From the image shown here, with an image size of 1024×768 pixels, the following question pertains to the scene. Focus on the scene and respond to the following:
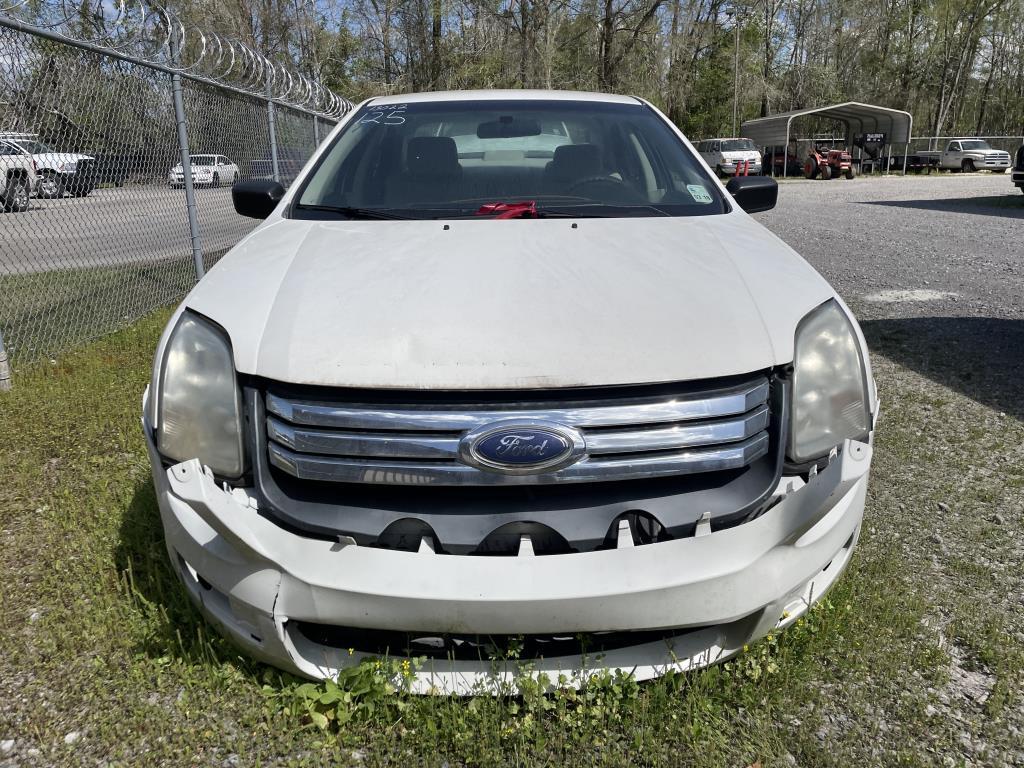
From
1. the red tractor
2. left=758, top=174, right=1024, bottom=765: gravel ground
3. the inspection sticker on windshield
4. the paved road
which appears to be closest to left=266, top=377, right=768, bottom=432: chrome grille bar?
left=758, top=174, right=1024, bottom=765: gravel ground

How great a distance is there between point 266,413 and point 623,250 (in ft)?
3.57

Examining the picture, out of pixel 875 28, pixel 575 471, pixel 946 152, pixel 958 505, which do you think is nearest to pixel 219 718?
pixel 575 471

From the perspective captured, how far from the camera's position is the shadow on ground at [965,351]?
14.5 ft

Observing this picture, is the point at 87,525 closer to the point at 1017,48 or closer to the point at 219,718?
the point at 219,718

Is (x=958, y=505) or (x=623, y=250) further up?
(x=623, y=250)

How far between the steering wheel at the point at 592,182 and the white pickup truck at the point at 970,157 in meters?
36.8

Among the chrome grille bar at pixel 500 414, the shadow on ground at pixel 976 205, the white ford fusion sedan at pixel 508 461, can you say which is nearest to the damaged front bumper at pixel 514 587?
the white ford fusion sedan at pixel 508 461

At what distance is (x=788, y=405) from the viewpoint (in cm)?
185

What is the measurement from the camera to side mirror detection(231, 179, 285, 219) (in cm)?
307

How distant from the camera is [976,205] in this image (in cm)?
1609

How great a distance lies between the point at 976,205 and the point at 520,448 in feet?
58.1

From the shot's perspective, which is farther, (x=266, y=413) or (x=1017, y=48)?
(x=1017, y=48)

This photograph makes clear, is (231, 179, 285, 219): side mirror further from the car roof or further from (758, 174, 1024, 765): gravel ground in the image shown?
(758, 174, 1024, 765): gravel ground

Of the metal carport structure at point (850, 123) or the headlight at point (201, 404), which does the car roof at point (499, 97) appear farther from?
the metal carport structure at point (850, 123)
